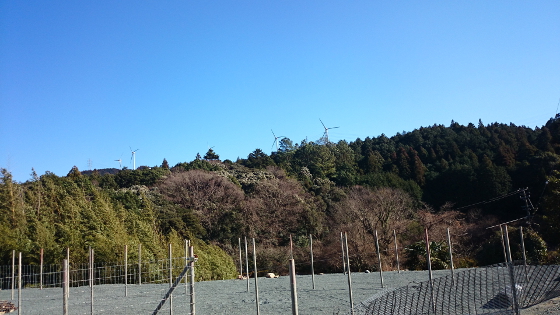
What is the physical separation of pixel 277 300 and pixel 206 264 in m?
7.06

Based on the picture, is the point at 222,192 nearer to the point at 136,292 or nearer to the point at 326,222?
the point at 326,222

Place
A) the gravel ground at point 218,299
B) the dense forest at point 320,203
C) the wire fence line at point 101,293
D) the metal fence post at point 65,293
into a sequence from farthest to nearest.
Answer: the dense forest at point 320,203 < the wire fence line at point 101,293 < the gravel ground at point 218,299 < the metal fence post at point 65,293

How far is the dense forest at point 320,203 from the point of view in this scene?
14281 mm

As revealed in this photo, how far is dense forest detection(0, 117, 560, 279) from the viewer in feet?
46.9

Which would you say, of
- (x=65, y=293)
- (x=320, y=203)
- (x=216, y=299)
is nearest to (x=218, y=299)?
(x=216, y=299)

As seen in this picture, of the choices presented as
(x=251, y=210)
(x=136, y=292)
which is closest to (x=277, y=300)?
(x=136, y=292)

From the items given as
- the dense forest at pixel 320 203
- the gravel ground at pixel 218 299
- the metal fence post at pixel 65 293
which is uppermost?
the dense forest at pixel 320 203

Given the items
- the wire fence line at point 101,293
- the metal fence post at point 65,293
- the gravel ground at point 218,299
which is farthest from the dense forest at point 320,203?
the metal fence post at point 65,293

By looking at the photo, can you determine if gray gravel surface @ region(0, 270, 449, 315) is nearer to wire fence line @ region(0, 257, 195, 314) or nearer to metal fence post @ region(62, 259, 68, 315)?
wire fence line @ region(0, 257, 195, 314)

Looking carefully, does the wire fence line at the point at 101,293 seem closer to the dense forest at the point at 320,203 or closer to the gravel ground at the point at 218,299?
the gravel ground at the point at 218,299

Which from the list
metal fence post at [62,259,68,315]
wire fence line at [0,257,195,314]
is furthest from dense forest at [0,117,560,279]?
metal fence post at [62,259,68,315]

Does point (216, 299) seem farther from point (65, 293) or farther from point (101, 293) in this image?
point (65, 293)

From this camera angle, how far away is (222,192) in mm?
25484

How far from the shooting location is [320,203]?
82.1 feet
